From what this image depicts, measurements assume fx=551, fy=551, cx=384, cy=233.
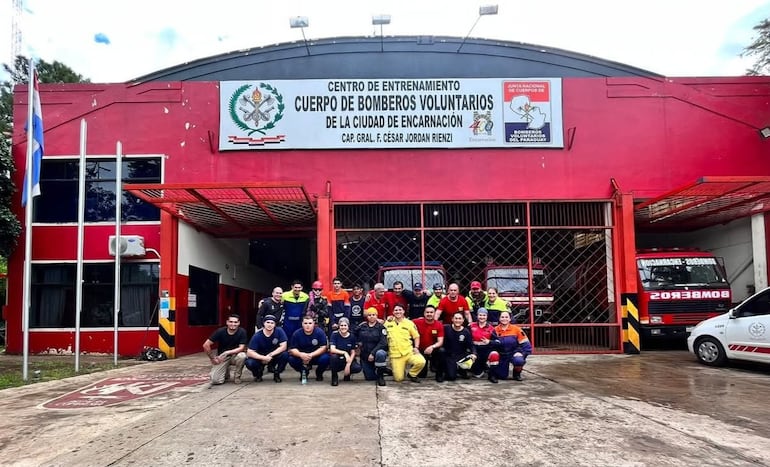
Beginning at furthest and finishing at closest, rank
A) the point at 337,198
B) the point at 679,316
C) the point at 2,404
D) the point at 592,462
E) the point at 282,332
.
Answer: the point at 337,198
the point at 679,316
the point at 282,332
the point at 2,404
the point at 592,462

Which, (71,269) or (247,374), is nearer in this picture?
(247,374)

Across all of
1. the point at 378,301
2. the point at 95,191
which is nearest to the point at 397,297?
the point at 378,301

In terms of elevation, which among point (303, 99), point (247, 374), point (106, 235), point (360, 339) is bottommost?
point (247, 374)

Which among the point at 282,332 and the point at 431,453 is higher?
the point at 282,332

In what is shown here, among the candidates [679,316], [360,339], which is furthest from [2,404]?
[679,316]

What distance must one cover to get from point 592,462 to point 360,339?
14.9 ft

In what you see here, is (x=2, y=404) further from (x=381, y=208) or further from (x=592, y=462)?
(x=381, y=208)

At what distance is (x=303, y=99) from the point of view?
1307 cm

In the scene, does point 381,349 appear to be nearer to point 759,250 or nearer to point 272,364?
point 272,364

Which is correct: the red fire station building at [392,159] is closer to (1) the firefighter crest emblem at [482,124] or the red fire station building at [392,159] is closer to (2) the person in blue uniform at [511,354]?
(1) the firefighter crest emblem at [482,124]

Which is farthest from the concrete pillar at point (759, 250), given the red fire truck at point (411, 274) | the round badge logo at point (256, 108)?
the round badge logo at point (256, 108)

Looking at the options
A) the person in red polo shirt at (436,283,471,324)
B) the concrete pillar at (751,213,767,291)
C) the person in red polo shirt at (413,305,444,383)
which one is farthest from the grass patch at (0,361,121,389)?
the concrete pillar at (751,213,767,291)

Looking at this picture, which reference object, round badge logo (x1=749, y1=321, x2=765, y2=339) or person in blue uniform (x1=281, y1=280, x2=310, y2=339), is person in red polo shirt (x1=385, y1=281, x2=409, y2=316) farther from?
round badge logo (x1=749, y1=321, x2=765, y2=339)

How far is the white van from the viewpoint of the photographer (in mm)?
8758
